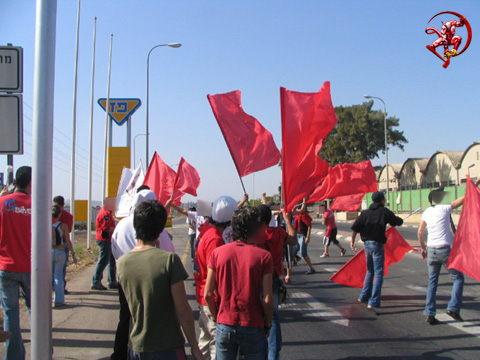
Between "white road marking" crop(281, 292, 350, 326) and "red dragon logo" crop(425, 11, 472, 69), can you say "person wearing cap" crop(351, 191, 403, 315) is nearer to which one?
"white road marking" crop(281, 292, 350, 326)

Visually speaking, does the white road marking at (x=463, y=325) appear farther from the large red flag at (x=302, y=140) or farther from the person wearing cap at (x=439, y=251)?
the large red flag at (x=302, y=140)

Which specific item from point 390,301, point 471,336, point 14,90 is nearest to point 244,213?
point 14,90

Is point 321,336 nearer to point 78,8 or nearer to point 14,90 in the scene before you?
point 14,90

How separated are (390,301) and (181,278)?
231 inches

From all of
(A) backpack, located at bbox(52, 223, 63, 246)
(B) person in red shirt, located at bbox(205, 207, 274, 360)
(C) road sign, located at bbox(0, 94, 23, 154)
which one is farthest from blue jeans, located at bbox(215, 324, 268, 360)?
(A) backpack, located at bbox(52, 223, 63, 246)

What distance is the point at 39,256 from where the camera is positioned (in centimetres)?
334

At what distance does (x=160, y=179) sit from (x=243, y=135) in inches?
119

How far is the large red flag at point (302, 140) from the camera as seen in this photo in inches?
204

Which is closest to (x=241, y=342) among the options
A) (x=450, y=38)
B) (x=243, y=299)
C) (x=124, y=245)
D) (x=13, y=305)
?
(x=243, y=299)

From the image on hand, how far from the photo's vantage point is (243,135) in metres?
5.77

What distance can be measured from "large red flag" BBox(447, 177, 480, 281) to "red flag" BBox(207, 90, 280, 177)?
8.70ft

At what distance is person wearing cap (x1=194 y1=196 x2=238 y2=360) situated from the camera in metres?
3.91

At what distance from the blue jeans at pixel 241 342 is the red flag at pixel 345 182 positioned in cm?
294

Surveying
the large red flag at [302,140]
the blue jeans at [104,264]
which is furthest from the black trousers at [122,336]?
the blue jeans at [104,264]
